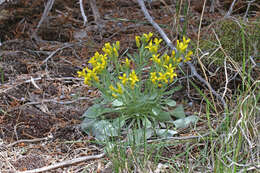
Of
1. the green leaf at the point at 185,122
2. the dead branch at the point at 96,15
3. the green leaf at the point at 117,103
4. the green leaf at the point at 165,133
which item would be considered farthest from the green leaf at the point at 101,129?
the dead branch at the point at 96,15

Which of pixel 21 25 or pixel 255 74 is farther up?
pixel 21 25

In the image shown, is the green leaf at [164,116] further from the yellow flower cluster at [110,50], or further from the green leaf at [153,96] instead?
the yellow flower cluster at [110,50]

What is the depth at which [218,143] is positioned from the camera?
7.08 ft

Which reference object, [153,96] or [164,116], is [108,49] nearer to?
[153,96]

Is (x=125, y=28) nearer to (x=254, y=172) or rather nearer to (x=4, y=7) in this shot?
(x=4, y=7)

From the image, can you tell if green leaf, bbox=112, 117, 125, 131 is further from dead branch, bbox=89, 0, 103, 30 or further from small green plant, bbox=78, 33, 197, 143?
dead branch, bbox=89, 0, 103, 30

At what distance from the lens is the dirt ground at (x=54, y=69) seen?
239cm

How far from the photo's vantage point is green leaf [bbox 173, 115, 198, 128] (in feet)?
8.25

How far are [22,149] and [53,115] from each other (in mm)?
417

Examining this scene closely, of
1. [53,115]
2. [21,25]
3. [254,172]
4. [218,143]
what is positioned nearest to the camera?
[254,172]

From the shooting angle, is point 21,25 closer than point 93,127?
No

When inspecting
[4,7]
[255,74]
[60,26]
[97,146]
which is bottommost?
[97,146]

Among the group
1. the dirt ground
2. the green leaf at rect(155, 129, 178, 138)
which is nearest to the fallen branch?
the dirt ground

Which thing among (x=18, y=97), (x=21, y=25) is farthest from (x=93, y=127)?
(x=21, y=25)
